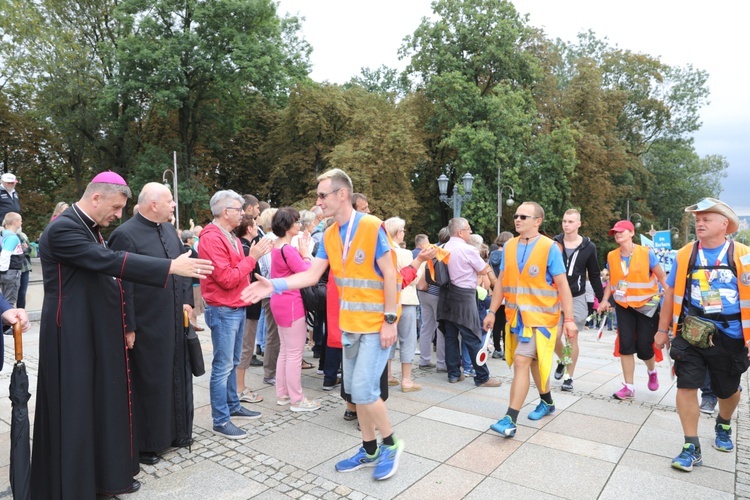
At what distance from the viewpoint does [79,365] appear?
319 centimetres

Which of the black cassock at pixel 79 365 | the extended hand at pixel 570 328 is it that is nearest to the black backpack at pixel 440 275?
the extended hand at pixel 570 328

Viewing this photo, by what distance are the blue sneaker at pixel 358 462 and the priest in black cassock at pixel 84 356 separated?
1425mm

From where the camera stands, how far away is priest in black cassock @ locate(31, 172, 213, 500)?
3.16 metres

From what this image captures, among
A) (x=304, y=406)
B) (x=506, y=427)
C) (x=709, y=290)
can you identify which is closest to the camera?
(x=709, y=290)

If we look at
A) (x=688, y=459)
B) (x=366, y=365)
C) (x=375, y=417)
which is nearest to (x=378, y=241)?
(x=366, y=365)

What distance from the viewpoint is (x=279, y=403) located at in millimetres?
5348

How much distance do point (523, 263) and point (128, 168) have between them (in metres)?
27.0

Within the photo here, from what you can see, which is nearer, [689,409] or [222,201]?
[689,409]

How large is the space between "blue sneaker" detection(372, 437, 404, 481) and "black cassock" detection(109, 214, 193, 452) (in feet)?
5.44

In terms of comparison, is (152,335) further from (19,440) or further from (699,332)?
(699,332)

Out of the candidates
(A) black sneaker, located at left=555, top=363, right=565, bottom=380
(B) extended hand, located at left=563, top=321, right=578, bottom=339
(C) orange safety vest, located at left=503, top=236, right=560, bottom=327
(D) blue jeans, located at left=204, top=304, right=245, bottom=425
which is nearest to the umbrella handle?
(D) blue jeans, located at left=204, top=304, right=245, bottom=425

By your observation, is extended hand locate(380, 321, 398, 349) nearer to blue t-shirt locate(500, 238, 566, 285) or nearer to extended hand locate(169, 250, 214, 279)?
extended hand locate(169, 250, 214, 279)

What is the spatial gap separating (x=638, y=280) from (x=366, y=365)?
3656mm

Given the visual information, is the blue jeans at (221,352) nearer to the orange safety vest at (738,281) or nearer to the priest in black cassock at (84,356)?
the priest in black cassock at (84,356)
